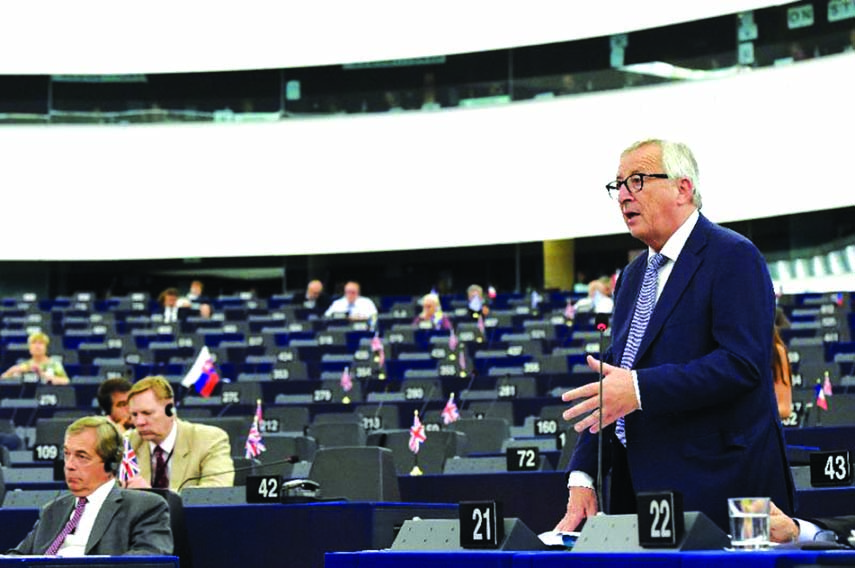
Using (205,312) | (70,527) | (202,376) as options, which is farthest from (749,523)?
(205,312)

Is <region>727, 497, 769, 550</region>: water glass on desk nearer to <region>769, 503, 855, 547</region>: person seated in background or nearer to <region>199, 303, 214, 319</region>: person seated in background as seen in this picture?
<region>769, 503, 855, 547</region>: person seated in background

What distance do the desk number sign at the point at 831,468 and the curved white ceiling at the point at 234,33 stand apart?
19396 millimetres

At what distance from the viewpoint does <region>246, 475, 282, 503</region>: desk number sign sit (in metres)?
6.37

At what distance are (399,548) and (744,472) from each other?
85 centimetres

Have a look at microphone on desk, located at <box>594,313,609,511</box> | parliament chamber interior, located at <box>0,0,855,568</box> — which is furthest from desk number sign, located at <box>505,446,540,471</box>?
microphone on desk, located at <box>594,313,609,511</box>

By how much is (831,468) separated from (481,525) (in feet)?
8.43

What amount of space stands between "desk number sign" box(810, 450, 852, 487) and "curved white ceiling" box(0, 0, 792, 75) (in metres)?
19.4

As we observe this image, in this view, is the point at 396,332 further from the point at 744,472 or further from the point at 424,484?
the point at 744,472

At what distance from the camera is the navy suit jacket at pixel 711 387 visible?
376 cm

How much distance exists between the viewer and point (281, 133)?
26281mm

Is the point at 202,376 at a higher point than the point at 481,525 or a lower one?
higher

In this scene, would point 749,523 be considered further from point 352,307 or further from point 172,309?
point 172,309

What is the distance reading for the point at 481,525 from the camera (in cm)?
354

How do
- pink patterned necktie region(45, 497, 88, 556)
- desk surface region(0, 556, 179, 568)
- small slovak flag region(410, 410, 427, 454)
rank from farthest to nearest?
1. small slovak flag region(410, 410, 427, 454)
2. pink patterned necktie region(45, 497, 88, 556)
3. desk surface region(0, 556, 179, 568)
